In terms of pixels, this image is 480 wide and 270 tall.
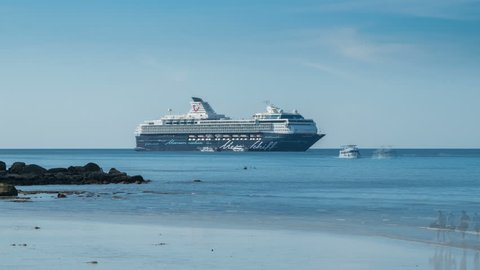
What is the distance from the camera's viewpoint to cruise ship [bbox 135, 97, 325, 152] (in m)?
170

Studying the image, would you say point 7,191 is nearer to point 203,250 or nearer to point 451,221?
point 451,221

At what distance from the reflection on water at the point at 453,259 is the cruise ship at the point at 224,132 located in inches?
5693

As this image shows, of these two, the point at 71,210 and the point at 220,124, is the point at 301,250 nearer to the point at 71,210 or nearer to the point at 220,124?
the point at 71,210

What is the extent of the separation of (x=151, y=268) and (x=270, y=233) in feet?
25.7

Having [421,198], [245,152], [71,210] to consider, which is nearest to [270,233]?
[71,210]

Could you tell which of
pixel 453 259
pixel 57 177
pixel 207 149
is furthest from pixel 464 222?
pixel 207 149

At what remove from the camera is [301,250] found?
885 inches

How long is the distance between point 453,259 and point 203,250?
5.78 metres

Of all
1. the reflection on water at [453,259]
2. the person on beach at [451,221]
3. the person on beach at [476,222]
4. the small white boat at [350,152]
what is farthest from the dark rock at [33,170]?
the small white boat at [350,152]

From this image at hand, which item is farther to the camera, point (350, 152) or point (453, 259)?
point (350, 152)

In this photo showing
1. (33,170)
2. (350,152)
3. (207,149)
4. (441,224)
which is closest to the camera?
(441,224)

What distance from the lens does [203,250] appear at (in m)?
22.3

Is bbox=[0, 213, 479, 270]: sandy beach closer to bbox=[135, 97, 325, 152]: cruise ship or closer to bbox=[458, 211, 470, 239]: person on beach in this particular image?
bbox=[458, 211, 470, 239]: person on beach

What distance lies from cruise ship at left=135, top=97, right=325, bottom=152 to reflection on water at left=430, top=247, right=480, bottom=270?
145m
